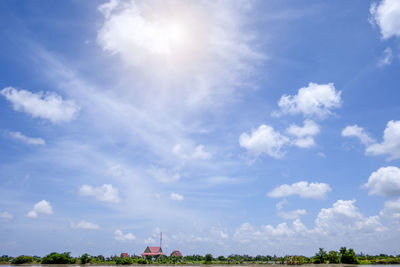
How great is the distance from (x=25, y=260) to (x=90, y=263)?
2110 cm

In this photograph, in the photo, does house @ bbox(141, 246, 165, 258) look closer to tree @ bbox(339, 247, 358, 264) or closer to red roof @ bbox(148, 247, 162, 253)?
red roof @ bbox(148, 247, 162, 253)

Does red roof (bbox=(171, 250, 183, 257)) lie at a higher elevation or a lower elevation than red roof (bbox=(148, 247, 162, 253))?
lower

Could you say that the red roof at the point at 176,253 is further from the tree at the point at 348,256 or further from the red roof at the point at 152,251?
the tree at the point at 348,256

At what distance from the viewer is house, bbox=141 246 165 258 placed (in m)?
126

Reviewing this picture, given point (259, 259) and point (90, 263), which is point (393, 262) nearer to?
point (259, 259)

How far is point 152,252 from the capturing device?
5094 inches

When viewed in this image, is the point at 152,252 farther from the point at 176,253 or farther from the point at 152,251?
the point at 176,253

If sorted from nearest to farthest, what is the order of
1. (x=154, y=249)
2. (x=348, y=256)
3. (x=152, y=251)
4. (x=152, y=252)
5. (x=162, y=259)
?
(x=348, y=256) → (x=162, y=259) → (x=152, y=252) → (x=152, y=251) → (x=154, y=249)

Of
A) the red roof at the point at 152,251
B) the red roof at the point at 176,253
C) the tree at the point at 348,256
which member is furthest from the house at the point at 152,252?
the tree at the point at 348,256

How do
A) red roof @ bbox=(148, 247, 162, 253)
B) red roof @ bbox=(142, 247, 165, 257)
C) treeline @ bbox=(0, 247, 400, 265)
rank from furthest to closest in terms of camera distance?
red roof @ bbox=(148, 247, 162, 253)
red roof @ bbox=(142, 247, 165, 257)
treeline @ bbox=(0, 247, 400, 265)

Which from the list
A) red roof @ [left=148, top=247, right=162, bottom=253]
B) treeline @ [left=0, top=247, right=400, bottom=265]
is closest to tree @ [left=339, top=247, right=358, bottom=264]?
treeline @ [left=0, top=247, right=400, bottom=265]

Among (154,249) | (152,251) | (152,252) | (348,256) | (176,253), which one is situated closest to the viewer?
(348,256)

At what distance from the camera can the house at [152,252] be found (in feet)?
414

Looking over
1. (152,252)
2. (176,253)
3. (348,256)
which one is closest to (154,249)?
(152,252)
